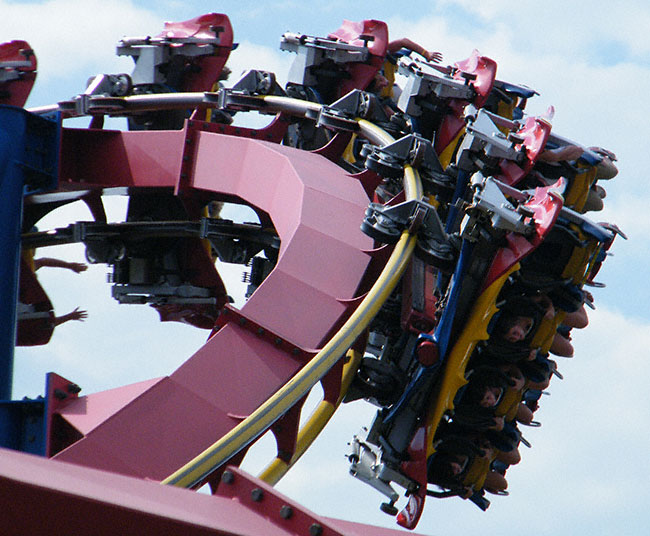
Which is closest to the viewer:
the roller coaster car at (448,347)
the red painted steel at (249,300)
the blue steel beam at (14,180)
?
the red painted steel at (249,300)

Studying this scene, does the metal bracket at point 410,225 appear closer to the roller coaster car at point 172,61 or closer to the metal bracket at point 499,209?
the metal bracket at point 499,209

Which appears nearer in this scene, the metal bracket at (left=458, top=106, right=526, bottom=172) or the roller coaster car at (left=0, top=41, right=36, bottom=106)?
the metal bracket at (left=458, top=106, right=526, bottom=172)

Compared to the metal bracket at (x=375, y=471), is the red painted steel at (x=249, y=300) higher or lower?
higher

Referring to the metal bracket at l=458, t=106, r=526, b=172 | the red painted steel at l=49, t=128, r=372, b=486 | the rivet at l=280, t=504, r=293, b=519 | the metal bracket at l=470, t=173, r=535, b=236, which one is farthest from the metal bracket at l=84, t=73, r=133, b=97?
the rivet at l=280, t=504, r=293, b=519

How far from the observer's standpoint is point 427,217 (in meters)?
9.91

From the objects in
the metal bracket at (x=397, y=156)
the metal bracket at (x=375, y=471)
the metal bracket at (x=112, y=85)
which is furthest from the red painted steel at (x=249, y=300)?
the metal bracket at (x=375, y=471)

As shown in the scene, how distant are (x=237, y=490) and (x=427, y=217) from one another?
247 inches

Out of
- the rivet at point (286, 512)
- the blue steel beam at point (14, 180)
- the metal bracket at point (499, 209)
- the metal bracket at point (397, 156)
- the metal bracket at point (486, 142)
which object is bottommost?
the blue steel beam at point (14, 180)

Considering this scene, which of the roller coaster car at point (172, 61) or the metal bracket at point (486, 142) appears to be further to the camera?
the roller coaster car at point (172, 61)

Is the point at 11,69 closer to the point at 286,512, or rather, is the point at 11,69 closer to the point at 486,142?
the point at 486,142

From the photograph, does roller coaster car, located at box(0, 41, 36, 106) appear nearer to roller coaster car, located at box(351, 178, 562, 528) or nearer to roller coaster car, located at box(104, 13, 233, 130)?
roller coaster car, located at box(104, 13, 233, 130)

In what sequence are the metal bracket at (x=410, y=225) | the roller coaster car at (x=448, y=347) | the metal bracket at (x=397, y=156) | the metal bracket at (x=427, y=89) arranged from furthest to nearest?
the metal bracket at (x=427, y=89) < the metal bracket at (x=397, y=156) < the roller coaster car at (x=448, y=347) < the metal bracket at (x=410, y=225)

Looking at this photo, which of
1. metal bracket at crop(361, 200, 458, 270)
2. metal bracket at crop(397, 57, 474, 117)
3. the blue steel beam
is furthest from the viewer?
metal bracket at crop(397, 57, 474, 117)

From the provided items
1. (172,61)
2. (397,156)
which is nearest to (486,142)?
(397,156)
